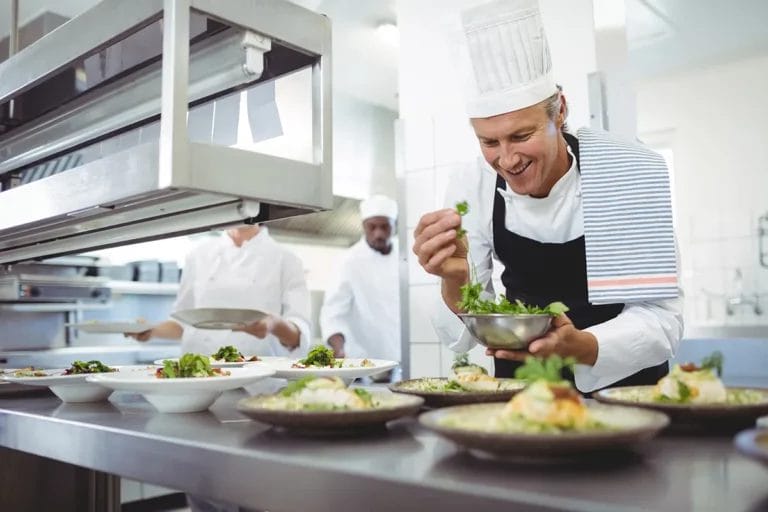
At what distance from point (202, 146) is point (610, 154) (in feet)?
4.30

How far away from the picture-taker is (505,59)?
2.08 m

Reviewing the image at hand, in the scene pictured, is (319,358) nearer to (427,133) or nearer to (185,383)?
(185,383)

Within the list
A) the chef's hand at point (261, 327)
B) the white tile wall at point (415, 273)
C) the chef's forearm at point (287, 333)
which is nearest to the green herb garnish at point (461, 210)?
the white tile wall at point (415, 273)

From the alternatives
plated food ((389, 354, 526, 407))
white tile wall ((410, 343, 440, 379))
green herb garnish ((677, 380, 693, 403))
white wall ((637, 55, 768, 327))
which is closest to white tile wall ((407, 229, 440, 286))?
white tile wall ((410, 343, 440, 379))

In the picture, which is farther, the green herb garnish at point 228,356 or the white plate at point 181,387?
the green herb garnish at point 228,356

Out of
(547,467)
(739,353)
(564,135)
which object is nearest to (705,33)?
(739,353)

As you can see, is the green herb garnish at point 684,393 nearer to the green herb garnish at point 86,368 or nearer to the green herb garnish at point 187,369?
the green herb garnish at point 187,369

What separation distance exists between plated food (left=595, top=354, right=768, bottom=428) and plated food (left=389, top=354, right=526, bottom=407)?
0.22 meters

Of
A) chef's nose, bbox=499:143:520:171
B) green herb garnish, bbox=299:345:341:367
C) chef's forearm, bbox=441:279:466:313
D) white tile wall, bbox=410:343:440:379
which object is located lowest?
white tile wall, bbox=410:343:440:379

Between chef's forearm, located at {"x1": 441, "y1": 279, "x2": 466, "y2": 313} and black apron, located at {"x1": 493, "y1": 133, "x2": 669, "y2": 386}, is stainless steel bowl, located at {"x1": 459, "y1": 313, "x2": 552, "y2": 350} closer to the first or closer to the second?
chef's forearm, located at {"x1": 441, "y1": 279, "x2": 466, "y2": 313}

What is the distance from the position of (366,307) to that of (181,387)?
4.02 meters

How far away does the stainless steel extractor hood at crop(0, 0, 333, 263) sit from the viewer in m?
1.48

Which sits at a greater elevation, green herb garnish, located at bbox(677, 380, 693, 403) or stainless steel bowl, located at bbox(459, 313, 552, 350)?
stainless steel bowl, located at bbox(459, 313, 552, 350)

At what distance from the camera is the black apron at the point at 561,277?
7.30 feet
